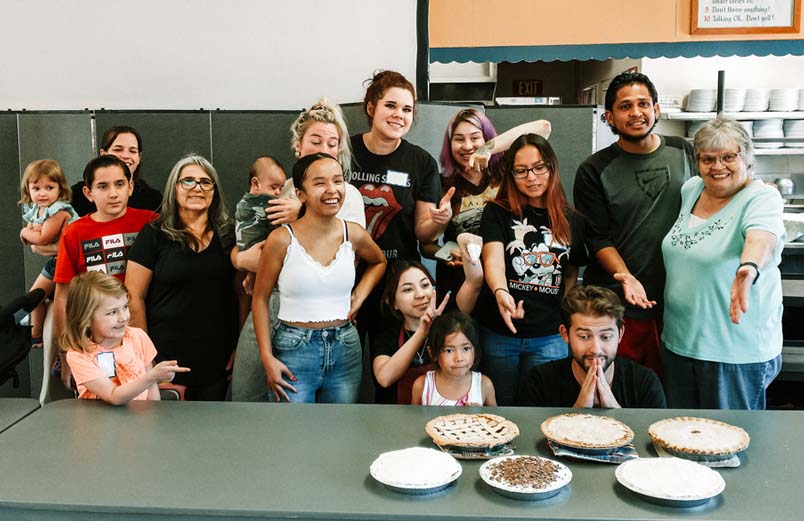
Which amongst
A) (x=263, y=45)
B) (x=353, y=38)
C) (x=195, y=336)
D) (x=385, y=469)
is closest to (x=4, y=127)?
(x=263, y=45)

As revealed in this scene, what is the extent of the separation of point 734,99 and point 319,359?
5.87 meters

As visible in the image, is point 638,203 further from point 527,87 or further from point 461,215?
point 527,87

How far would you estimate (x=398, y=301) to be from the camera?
7.72 ft

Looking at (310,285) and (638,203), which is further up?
(638,203)

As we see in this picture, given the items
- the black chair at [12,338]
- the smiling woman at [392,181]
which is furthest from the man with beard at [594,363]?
the black chair at [12,338]

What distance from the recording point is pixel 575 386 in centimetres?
196

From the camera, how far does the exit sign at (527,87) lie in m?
9.27

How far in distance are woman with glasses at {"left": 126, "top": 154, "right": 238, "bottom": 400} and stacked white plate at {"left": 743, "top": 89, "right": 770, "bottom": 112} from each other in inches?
229

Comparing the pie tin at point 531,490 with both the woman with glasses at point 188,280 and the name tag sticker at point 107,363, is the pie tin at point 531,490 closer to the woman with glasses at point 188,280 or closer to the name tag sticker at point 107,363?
the name tag sticker at point 107,363

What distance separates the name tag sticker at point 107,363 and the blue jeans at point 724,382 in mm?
1762

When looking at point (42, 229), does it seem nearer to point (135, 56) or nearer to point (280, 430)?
point (135, 56)

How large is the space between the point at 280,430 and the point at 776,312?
159cm

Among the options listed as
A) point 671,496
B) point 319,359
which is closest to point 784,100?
point 319,359

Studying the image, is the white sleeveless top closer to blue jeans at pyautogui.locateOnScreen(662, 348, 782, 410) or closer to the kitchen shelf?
blue jeans at pyautogui.locateOnScreen(662, 348, 782, 410)
